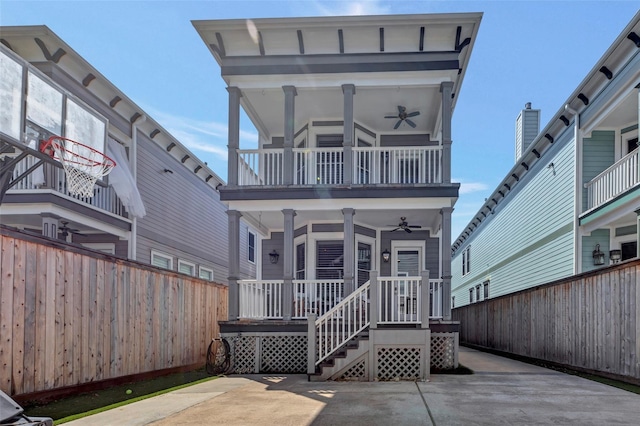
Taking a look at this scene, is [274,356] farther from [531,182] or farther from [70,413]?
[531,182]

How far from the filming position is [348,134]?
10.2 metres

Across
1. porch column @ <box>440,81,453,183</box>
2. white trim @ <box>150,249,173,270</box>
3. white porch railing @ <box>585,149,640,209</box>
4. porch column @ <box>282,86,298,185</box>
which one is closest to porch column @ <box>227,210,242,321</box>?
porch column @ <box>282,86,298,185</box>

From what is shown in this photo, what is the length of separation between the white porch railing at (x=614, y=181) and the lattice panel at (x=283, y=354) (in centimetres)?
769

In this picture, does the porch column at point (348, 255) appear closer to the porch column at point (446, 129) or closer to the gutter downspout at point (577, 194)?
the porch column at point (446, 129)

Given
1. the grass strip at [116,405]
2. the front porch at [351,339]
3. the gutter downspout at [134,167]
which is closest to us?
the grass strip at [116,405]

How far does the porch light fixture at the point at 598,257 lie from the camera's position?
11.5 m

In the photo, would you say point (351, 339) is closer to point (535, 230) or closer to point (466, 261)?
A: point (535, 230)

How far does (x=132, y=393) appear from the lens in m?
6.82

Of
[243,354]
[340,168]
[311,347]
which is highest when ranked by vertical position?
[340,168]

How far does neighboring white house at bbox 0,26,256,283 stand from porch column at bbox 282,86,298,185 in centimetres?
370

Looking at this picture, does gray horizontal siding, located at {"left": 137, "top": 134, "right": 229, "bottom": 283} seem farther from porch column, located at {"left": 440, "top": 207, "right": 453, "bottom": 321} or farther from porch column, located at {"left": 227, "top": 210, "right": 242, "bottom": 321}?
porch column, located at {"left": 440, "top": 207, "right": 453, "bottom": 321}

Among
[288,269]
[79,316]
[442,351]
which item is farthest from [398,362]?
[79,316]

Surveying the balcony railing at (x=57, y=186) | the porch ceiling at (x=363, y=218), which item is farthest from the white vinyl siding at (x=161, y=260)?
the porch ceiling at (x=363, y=218)

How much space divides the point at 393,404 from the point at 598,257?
8438 millimetres
